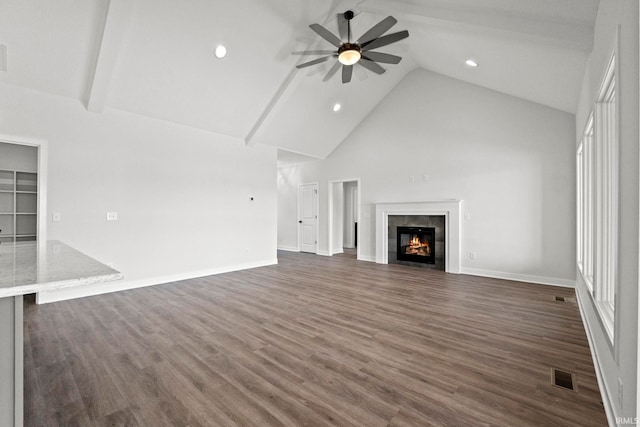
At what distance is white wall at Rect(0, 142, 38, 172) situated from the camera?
4.77 meters

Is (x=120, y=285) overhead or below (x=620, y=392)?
below

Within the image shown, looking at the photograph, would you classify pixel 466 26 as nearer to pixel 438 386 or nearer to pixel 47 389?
pixel 438 386

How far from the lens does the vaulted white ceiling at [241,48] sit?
121 inches

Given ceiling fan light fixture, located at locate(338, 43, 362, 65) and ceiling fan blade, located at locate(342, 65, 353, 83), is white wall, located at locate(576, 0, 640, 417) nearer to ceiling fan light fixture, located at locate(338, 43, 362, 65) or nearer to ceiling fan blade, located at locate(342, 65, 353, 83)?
ceiling fan light fixture, located at locate(338, 43, 362, 65)

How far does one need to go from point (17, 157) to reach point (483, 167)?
8161 mm

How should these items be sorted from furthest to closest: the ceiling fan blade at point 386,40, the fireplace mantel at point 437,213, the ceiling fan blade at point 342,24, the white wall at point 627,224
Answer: the fireplace mantel at point 437,213 < the ceiling fan blade at point 342,24 < the ceiling fan blade at point 386,40 < the white wall at point 627,224

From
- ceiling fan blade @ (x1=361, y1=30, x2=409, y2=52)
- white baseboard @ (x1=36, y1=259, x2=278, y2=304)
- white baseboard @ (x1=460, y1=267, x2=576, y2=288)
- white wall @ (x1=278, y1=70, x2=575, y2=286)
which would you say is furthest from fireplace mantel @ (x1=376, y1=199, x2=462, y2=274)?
ceiling fan blade @ (x1=361, y1=30, x2=409, y2=52)

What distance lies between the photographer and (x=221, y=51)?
4207 mm

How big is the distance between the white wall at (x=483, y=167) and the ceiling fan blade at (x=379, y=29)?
2978mm

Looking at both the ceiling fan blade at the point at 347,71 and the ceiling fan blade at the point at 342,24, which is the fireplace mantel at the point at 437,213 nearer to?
the ceiling fan blade at the point at 347,71

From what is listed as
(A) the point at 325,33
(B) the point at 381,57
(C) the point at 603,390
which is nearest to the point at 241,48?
(A) the point at 325,33

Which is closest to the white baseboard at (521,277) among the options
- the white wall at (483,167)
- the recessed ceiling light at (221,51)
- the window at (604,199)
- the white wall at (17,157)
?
the white wall at (483,167)

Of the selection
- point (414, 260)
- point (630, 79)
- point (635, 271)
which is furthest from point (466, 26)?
point (414, 260)

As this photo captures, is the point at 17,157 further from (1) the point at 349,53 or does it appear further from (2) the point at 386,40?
(2) the point at 386,40
